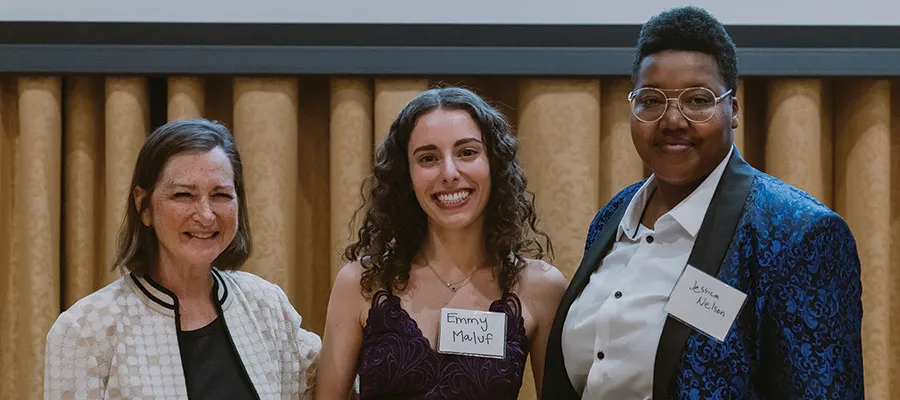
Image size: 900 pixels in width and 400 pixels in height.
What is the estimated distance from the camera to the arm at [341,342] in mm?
2070

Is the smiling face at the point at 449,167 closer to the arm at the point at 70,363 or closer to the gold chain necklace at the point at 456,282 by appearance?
the gold chain necklace at the point at 456,282

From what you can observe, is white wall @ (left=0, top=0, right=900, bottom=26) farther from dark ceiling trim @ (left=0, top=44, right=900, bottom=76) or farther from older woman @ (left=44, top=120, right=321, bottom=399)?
older woman @ (left=44, top=120, right=321, bottom=399)

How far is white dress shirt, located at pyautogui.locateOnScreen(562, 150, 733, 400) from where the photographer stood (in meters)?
1.63

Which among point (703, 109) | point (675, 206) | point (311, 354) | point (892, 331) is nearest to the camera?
point (703, 109)

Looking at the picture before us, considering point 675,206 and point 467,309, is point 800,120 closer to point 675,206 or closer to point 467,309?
point 675,206

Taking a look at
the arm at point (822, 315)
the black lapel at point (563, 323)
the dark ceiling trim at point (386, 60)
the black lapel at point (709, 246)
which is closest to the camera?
the arm at point (822, 315)

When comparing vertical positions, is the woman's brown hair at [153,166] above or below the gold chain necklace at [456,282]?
above

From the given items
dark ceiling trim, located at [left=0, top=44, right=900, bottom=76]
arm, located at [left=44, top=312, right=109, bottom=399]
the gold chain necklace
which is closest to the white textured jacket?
arm, located at [left=44, top=312, right=109, bottom=399]

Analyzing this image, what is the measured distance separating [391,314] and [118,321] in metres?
0.61

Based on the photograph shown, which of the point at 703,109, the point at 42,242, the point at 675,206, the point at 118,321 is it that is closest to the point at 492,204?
the point at 675,206

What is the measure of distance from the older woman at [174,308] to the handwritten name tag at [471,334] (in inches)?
16.7

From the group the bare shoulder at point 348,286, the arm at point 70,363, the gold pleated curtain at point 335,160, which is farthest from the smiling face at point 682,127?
the arm at point 70,363

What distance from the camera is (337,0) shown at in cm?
279

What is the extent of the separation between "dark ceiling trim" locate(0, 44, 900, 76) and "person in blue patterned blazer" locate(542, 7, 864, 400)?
0.96 meters
